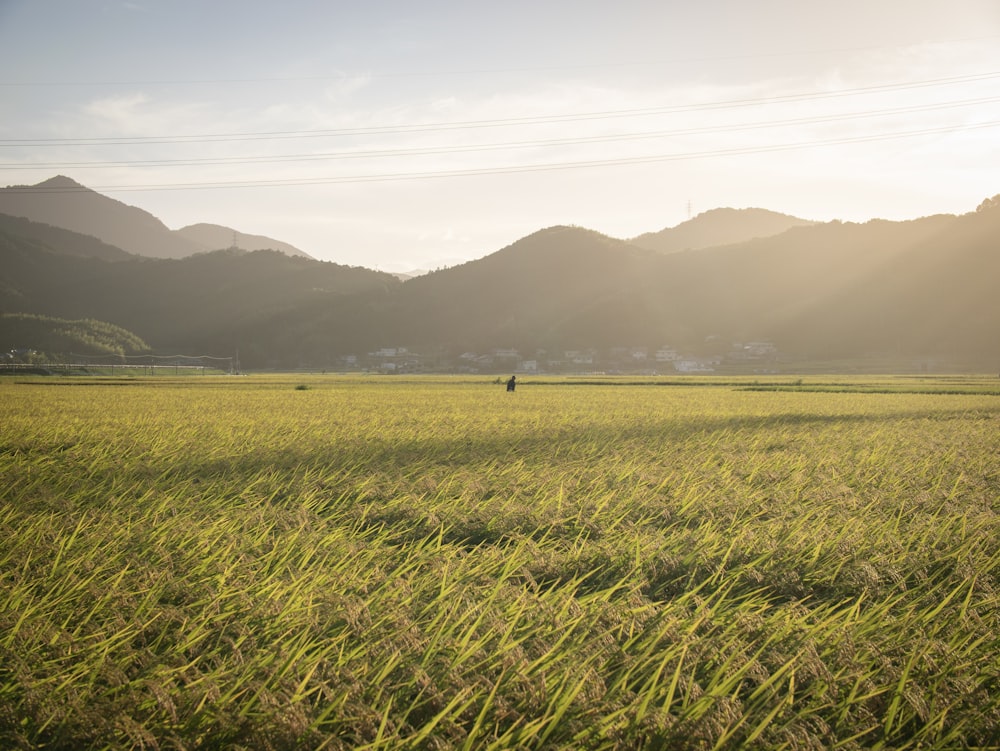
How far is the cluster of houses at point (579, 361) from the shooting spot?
113 m

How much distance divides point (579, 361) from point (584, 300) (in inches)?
1022

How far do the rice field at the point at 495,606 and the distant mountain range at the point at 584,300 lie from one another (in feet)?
366

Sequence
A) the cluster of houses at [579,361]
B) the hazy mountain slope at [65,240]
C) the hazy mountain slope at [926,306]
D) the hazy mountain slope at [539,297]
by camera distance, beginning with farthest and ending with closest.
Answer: the hazy mountain slope at [65,240]
the hazy mountain slope at [539,297]
the cluster of houses at [579,361]
the hazy mountain slope at [926,306]

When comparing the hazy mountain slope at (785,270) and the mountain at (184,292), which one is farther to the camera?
the mountain at (184,292)

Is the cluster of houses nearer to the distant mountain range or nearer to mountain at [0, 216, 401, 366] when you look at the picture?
the distant mountain range

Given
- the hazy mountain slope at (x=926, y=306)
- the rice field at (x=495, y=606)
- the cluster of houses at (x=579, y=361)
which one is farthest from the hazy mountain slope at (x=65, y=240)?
the rice field at (x=495, y=606)

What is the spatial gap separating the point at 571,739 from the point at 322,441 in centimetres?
821

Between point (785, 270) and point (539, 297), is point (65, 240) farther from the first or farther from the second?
point (785, 270)

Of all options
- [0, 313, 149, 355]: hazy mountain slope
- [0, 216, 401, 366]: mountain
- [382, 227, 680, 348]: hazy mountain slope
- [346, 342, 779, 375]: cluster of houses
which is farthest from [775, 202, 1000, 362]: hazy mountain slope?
[0, 313, 149, 355]: hazy mountain slope

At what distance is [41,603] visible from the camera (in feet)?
9.66

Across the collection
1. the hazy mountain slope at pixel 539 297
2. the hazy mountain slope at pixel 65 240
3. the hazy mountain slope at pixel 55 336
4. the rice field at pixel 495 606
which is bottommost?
the rice field at pixel 495 606

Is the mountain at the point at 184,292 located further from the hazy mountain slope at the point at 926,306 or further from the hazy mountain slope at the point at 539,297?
the hazy mountain slope at the point at 926,306

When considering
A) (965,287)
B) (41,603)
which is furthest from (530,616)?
(965,287)

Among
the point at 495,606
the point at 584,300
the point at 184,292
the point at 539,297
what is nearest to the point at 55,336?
the point at 184,292
